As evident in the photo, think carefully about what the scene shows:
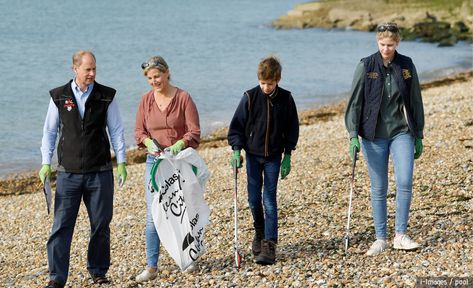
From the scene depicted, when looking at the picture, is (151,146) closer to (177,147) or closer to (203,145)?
(177,147)

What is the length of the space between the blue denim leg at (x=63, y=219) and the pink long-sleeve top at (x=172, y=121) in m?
0.71

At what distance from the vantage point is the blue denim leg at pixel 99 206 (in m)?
7.14

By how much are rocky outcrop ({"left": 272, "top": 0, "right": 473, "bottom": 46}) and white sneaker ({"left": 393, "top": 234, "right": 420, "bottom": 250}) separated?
39371mm

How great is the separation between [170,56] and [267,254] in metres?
37.5

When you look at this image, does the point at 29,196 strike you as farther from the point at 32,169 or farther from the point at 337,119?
the point at 337,119

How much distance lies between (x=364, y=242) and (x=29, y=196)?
27.3 ft

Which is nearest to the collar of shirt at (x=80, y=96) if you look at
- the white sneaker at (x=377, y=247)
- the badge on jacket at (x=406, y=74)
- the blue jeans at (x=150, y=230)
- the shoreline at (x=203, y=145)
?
the blue jeans at (x=150, y=230)

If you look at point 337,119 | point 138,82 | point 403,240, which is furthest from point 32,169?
point 138,82

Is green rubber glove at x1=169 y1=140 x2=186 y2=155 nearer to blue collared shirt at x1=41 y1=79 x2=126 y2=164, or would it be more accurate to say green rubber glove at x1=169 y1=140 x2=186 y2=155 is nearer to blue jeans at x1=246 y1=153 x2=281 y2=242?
blue collared shirt at x1=41 y1=79 x2=126 y2=164

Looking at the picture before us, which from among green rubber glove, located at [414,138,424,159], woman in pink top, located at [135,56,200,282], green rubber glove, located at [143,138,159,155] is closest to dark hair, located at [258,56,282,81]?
woman in pink top, located at [135,56,200,282]

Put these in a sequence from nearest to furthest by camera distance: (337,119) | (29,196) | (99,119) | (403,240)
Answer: (99,119), (403,240), (29,196), (337,119)

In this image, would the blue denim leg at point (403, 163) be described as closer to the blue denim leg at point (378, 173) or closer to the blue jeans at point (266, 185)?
the blue denim leg at point (378, 173)

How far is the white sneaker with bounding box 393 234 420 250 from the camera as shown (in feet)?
24.6

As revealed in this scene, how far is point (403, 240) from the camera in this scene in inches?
297
